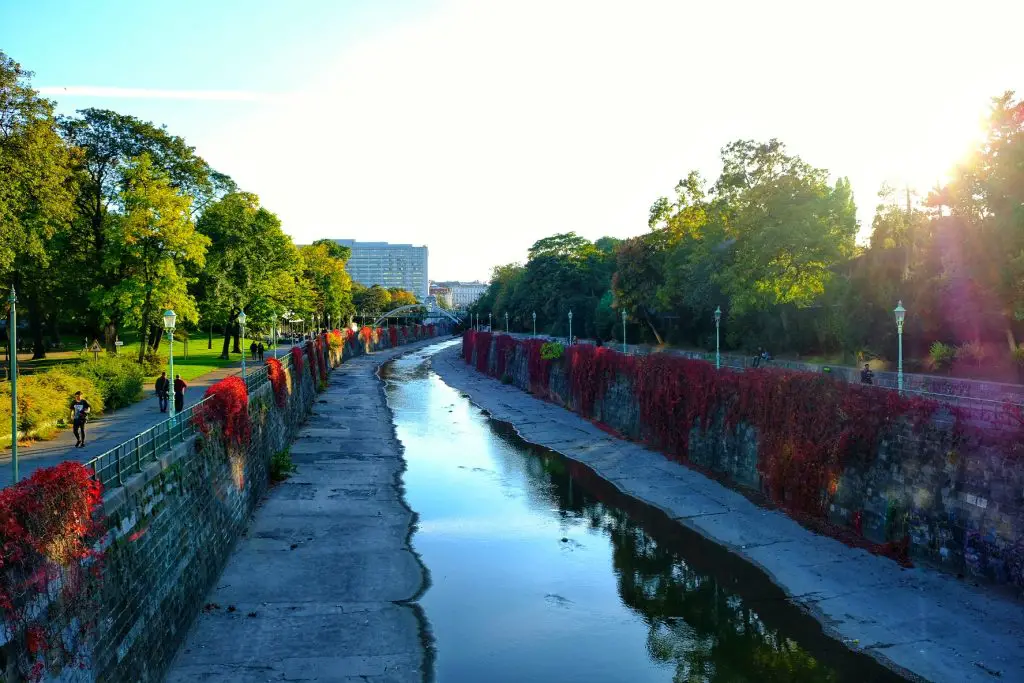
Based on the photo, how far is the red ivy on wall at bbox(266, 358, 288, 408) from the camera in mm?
35719

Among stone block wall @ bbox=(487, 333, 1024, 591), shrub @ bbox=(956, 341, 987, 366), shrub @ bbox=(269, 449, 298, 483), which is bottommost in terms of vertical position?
shrub @ bbox=(269, 449, 298, 483)

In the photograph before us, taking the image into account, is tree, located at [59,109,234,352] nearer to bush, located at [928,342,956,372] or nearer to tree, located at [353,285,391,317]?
bush, located at [928,342,956,372]

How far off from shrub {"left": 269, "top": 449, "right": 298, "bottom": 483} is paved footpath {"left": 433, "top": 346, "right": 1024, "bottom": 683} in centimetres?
1515

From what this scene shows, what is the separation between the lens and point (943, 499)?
20125 millimetres

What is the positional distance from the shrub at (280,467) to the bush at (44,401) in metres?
7.43

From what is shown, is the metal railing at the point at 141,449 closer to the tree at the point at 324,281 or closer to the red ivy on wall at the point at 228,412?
the red ivy on wall at the point at 228,412

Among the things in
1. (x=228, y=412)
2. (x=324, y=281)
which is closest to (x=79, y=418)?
(x=228, y=412)

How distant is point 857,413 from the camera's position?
2328 centimetres

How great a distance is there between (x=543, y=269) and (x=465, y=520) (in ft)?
225

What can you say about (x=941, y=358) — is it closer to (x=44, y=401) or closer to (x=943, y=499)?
(x=943, y=499)

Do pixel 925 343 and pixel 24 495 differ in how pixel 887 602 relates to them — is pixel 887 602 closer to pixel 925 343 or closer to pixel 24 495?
pixel 24 495

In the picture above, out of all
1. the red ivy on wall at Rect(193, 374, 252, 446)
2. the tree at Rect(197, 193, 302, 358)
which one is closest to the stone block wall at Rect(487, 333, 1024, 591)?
the red ivy on wall at Rect(193, 374, 252, 446)

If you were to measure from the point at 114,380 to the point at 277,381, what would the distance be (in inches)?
304

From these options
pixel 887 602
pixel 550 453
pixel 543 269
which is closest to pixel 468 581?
pixel 887 602
